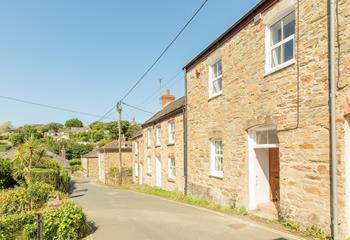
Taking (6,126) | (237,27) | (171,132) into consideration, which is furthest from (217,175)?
(6,126)

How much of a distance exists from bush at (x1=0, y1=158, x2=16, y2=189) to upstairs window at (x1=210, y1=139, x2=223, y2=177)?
11974 millimetres

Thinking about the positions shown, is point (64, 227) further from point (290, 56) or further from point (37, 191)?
point (290, 56)

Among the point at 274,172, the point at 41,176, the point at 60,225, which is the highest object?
the point at 274,172

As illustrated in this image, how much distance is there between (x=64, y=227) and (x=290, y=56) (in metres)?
7.55

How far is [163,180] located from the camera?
2281 centimetres

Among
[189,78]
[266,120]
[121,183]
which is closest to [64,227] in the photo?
[266,120]

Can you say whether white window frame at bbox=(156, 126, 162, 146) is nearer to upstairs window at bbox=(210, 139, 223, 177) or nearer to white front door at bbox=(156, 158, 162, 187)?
white front door at bbox=(156, 158, 162, 187)

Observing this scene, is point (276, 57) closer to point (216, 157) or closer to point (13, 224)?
point (216, 157)

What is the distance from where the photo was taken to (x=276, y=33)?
31.6ft

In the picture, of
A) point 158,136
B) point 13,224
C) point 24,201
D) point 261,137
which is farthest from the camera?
point 158,136

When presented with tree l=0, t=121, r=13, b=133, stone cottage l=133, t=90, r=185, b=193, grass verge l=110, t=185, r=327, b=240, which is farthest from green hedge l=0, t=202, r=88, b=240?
tree l=0, t=121, r=13, b=133

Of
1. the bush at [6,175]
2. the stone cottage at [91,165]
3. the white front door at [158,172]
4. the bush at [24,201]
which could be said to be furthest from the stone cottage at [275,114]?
the stone cottage at [91,165]

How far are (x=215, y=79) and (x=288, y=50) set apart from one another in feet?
16.3

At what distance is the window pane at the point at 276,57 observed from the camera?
9383mm
